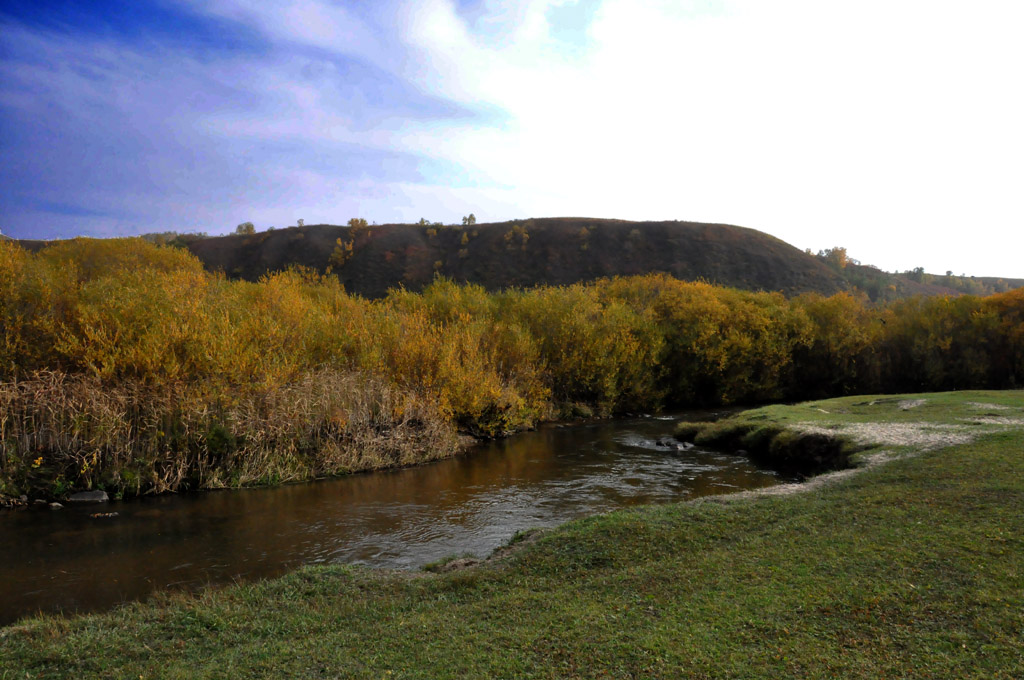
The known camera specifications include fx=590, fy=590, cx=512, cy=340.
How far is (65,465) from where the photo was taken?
20.1m

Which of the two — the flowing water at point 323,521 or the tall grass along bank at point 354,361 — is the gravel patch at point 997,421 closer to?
the flowing water at point 323,521

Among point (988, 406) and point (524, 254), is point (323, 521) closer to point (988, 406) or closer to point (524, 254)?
point (988, 406)

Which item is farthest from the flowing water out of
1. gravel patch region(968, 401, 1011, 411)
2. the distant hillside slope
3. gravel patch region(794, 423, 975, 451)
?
the distant hillside slope

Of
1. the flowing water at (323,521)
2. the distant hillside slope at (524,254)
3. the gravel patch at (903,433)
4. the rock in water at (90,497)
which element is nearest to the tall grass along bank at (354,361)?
the rock in water at (90,497)

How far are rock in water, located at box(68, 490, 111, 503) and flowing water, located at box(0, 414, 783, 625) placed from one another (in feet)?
1.97

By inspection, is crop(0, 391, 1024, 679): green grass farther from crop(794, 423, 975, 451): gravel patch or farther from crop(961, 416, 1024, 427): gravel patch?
crop(961, 416, 1024, 427): gravel patch

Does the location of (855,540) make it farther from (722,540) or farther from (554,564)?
(554,564)

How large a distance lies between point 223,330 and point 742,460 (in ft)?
71.4

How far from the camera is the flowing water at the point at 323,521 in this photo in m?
13.6

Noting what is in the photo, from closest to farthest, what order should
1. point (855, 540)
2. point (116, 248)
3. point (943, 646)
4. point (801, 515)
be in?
point (943, 646) < point (855, 540) < point (801, 515) < point (116, 248)

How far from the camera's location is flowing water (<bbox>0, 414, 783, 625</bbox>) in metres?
13.6

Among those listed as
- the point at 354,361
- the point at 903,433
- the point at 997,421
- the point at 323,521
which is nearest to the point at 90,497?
the point at 323,521

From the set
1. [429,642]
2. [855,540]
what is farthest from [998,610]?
[429,642]

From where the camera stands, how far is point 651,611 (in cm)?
859
